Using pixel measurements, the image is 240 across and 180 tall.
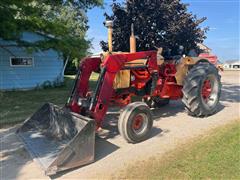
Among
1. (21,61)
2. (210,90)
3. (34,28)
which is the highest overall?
(34,28)

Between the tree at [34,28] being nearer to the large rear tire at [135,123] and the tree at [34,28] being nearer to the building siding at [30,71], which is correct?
the building siding at [30,71]

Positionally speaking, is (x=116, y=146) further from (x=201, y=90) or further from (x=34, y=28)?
(x=34, y=28)

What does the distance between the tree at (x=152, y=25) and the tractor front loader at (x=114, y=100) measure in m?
5.87

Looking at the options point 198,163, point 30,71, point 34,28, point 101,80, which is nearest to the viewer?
point 198,163

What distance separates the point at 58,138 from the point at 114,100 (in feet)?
5.11

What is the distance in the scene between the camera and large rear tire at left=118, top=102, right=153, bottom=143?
205 inches

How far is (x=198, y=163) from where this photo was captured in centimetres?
433

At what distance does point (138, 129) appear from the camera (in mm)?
5500

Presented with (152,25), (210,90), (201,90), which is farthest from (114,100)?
(152,25)

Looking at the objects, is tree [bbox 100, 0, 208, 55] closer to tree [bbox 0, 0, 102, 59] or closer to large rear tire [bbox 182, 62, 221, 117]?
tree [bbox 0, 0, 102, 59]

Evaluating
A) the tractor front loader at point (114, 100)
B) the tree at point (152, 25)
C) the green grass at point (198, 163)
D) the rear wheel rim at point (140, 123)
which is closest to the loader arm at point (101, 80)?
the tractor front loader at point (114, 100)

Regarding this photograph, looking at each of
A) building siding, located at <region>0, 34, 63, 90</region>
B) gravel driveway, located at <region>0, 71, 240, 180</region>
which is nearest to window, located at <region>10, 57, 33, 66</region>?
building siding, located at <region>0, 34, 63, 90</region>

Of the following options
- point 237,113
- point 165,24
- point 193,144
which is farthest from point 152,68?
point 165,24

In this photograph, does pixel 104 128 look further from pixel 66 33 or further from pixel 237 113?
pixel 66 33
